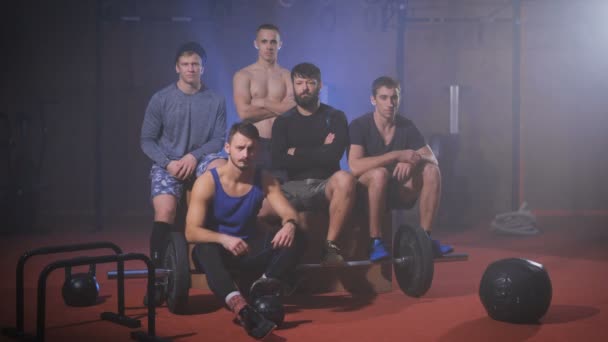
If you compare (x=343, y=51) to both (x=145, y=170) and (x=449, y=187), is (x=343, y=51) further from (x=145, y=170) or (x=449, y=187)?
(x=145, y=170)

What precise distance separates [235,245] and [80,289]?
853mm

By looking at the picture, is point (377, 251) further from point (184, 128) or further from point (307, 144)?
point (184, 128)

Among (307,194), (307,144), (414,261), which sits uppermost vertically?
(307,144)

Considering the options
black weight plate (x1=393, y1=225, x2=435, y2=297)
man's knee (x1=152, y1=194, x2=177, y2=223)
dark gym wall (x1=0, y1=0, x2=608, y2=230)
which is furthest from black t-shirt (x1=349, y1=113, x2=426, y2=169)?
dark gym wall (x1=0, y1=0, x2=608, y2=230)

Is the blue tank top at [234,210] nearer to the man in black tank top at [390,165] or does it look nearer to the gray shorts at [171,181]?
the gray shorts at [171,181]

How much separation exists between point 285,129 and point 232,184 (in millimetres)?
617

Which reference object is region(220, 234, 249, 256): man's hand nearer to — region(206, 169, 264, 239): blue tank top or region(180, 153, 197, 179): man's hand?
region(206, 169, 264, 239): blue tank top

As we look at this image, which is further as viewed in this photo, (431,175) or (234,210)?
(431,175)

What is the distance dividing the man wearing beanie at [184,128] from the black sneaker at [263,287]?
889 mm

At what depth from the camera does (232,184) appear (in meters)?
3.36

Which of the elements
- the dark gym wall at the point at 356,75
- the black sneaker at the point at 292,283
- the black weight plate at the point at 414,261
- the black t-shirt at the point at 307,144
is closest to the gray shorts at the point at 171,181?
the black t-shirt at the point at 307,144

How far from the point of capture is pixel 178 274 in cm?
322

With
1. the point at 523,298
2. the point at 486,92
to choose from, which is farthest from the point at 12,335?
the point at 486,92

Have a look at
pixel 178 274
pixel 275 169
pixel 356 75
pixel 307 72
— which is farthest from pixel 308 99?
pixel 356 75
